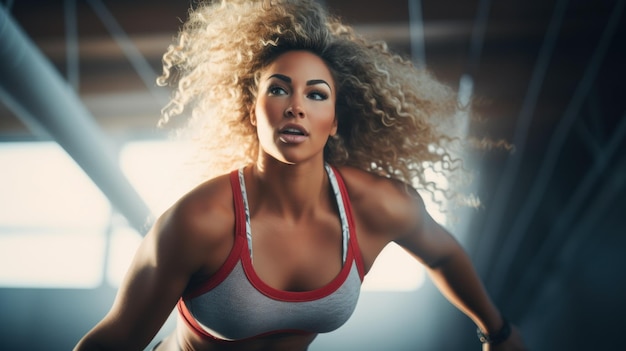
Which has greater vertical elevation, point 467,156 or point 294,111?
point 467,156

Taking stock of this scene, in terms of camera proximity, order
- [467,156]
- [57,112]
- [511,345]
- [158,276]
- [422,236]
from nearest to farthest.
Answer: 1. [158,276]
2. [422,236]
3. [511,345]
4. [467,156]
5. [57,112]

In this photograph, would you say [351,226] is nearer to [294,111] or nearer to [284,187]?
[284,187]

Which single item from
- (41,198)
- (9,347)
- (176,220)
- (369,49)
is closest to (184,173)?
(176,220)

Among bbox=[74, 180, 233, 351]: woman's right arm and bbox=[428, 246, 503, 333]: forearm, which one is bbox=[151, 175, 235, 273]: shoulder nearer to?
bbox=[74, 180, 233, 351]: woman's right arm

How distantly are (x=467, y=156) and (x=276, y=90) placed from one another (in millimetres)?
732

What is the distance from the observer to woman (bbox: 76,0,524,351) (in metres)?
0.88

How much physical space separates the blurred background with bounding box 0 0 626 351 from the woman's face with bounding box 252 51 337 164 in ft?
1.18

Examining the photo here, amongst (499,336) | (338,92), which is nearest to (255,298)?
(338,92)

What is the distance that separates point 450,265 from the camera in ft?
3.79

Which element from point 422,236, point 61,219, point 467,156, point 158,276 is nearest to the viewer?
point 158,276

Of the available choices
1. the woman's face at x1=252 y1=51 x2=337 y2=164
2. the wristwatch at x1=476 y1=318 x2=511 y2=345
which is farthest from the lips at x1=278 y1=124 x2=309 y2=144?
the wristwatch at x1=476 y1=318 x2=511 y2=345

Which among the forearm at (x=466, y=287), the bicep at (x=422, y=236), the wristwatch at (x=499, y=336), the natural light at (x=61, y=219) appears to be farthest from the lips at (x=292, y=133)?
the natural light at (x=61, y=219)

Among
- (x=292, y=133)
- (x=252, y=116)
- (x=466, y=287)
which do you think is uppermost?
(x=252, y=116)

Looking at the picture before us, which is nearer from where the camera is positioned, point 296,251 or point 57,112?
point 296,251
